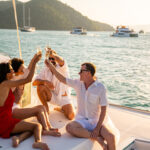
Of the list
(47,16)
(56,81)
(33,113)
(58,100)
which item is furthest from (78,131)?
(47,16)

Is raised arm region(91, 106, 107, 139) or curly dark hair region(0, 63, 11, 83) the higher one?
curly dark hair region(0, 63, 11, 83)

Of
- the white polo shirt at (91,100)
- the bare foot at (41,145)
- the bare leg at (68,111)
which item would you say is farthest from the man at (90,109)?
the bare leg at (68,111)

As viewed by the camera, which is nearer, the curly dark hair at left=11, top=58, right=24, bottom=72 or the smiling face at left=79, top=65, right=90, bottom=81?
the smiling face at left=79, top=65, right=90, bottom=81

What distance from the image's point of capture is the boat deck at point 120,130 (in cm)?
214

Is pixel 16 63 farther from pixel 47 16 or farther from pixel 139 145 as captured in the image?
pixel 47 16

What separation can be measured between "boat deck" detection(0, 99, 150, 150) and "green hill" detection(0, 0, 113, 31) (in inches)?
2825

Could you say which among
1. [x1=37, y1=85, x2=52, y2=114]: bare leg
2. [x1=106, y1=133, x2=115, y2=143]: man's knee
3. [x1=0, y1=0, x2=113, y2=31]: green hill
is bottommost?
[x1=106, y1=133, x2=115, y2=143]: man's knee

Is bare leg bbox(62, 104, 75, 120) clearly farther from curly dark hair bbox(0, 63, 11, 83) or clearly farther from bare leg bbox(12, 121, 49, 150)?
curly dark hair bbox(0, 63, 11, 83)

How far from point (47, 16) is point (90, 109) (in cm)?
→ 8719

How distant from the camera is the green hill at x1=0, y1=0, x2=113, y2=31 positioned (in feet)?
251

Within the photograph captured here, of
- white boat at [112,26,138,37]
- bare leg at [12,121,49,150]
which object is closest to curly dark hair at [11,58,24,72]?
bare leg at [12,121,49,150]

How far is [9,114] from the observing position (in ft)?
7.14

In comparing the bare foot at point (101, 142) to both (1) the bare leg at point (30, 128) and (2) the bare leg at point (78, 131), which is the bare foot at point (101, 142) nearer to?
(2) the bare leg at point (78, 131)

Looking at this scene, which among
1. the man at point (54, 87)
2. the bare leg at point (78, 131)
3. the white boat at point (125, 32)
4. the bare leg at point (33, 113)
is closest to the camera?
the bare leg at point (78, 131)
